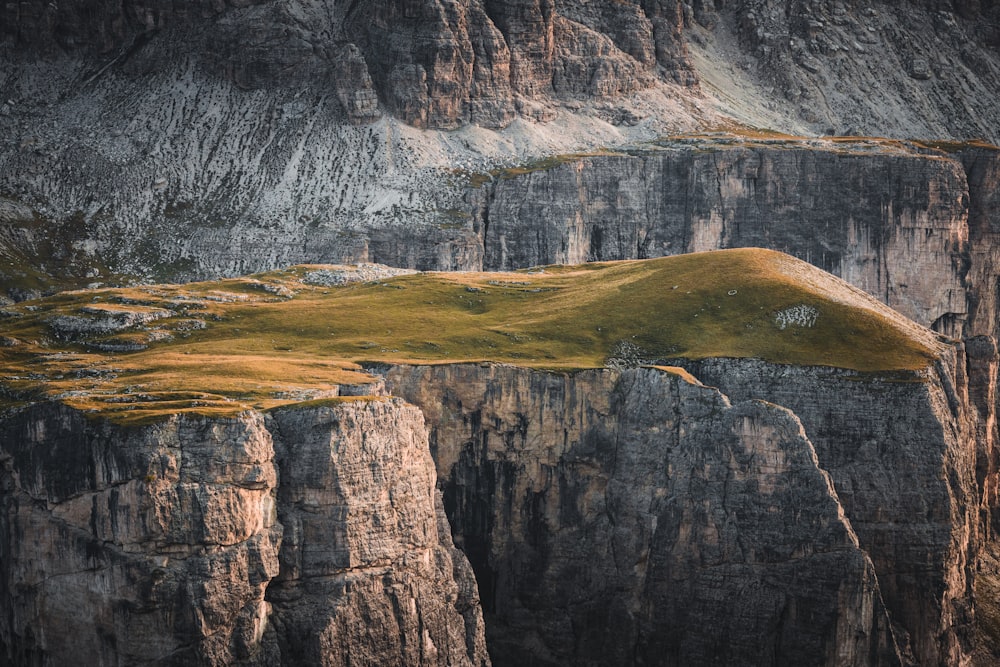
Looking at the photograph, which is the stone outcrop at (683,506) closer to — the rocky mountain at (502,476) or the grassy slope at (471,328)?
the rocky mountain at (502,476)

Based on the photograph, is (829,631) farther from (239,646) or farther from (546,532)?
(239,646)

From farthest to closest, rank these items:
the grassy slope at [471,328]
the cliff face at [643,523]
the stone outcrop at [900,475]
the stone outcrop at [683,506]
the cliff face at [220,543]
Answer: the stone outcrop at [900,475], the grassy slope at [471,328], the stone outcrop at [683,506], the cliff face at [643,523], the cliff face at [220,543]

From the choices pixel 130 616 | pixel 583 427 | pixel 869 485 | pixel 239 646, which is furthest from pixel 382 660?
pixel 869 485

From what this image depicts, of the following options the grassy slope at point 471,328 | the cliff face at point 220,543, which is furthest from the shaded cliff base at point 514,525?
the grassy slope at point 471,328

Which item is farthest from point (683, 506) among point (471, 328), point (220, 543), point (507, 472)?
point (220, 543)

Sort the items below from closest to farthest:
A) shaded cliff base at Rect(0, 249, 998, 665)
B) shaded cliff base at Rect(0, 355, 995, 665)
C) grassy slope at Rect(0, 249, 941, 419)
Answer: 1. shaded cliff base at Rect(0, 355, 995, 665)
2. shaded cliff base at Rect(0, 249, 998, 665)
3. grassy slope at Rect(0, 249, 941, 419)

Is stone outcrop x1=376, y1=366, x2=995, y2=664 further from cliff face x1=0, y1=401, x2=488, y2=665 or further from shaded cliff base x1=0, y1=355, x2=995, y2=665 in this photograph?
cliff face x1=0, y1=401, x2=488, y2=665

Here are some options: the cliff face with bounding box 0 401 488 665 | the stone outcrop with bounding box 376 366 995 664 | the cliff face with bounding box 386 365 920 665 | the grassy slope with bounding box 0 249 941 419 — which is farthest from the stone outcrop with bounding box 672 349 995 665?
the cliff face with bounding box 0 401 488 665
